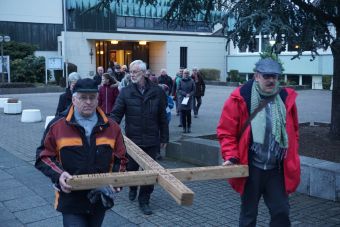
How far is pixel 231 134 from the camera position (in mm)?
4148

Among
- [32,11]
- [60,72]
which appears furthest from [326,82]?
[32,11]

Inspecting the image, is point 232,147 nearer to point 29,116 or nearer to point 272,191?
point 272,191

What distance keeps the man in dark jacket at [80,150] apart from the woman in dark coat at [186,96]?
30.4ft

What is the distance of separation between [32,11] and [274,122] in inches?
1646

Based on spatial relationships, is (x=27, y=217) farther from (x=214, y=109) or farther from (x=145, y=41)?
(x=145, y=41)

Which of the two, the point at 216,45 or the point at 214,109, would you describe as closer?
the point at 214,109

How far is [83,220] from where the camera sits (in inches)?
146

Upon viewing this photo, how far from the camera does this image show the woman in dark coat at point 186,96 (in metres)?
12.9

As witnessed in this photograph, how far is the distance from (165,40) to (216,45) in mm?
5595

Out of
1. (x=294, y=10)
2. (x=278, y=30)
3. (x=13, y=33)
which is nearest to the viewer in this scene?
(x=278, y=30)

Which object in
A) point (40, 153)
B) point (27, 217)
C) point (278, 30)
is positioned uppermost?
point (278, 30)

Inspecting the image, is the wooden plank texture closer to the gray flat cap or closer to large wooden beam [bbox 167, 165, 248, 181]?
large wooden beam [bbox 167, 165, 248, 181]

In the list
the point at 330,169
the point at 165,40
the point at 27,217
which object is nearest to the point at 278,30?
the point at 330,169

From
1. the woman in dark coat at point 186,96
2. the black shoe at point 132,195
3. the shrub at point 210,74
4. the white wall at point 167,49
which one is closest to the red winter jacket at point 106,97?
the black shoe at point 132,195
